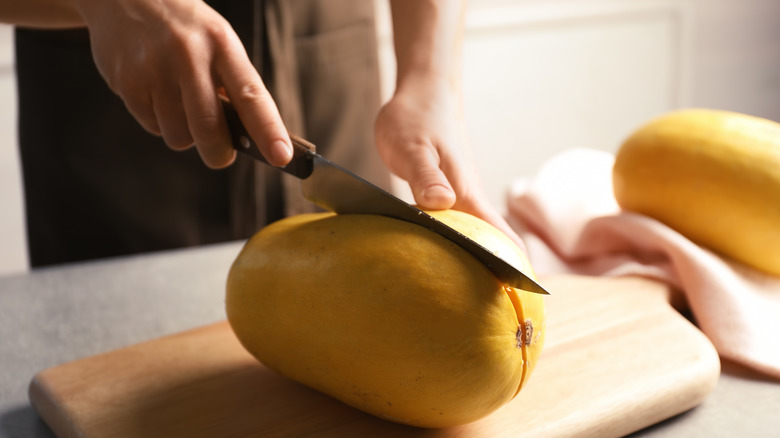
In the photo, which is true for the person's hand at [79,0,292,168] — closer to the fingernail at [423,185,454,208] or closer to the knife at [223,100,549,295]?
the knife at [223,100,549,295]

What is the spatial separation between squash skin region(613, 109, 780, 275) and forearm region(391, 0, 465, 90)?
0.37 m

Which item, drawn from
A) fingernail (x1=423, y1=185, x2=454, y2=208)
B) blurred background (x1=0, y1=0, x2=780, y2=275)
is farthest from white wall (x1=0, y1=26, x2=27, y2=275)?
fingernail (x1=423, y1=185, x2=454, y2=208)

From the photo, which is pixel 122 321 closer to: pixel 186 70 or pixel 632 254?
pixel 186 70

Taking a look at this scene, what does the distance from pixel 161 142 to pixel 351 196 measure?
948 mm

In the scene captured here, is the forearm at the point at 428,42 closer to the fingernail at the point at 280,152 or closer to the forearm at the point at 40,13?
the fingernail at the point at 280,152

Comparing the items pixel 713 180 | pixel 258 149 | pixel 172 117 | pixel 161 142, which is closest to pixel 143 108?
pixel 172 117

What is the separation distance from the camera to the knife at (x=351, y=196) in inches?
27.4

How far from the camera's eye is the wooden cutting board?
0.78m

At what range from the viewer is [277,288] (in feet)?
2.52

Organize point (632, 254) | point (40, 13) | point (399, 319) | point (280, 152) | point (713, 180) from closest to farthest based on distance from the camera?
point (399, 319) < point (280, 152) < point (40, 13) < point (713, 180) < point (632, 254)

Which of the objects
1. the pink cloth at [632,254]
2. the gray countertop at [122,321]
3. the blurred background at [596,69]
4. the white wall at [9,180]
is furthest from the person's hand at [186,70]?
the blurred background at [596,69]

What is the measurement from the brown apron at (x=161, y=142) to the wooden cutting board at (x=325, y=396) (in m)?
0.71

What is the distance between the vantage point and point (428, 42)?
3.81 feet

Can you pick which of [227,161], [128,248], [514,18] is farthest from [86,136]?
[514,18]
